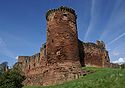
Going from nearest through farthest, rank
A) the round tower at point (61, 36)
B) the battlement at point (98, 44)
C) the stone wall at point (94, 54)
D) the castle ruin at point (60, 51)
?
the castle ruin at point (60, 51), the round tower at point (61, 36), the stone wall at point (94, 54), the battlement at point (98, 44)

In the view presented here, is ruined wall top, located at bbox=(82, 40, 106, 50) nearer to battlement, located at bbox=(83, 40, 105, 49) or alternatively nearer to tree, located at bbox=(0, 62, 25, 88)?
battlement, located at bbox=(83, 40, 105, 49)

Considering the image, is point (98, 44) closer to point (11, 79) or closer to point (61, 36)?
point (61, 36)

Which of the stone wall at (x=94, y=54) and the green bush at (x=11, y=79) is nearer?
the green bush at (x=11, y=79)

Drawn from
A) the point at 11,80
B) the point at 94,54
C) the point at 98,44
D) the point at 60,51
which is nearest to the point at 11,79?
the point at 11,80

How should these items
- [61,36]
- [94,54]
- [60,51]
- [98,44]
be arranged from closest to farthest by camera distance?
[60,51]
[61,36]
[94,54]
[98,44]

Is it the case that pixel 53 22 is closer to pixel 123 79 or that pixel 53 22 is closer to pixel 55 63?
pixel 55 63

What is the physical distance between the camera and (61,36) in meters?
30.5

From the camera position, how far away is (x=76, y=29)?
3244 centimetres

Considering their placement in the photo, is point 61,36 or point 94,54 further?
point 94,54

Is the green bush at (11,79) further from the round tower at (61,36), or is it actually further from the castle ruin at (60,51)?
the round tower at (61,36)

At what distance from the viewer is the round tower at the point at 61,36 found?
98.5 feet

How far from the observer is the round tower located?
3002 centimetres

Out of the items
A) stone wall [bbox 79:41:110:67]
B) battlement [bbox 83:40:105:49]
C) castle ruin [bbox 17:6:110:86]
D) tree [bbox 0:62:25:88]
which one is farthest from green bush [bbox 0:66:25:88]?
battlement [bbox 83:40:105:49]

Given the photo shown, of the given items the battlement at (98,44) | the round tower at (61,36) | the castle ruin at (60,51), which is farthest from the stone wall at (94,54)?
the round tower at (61,36)
